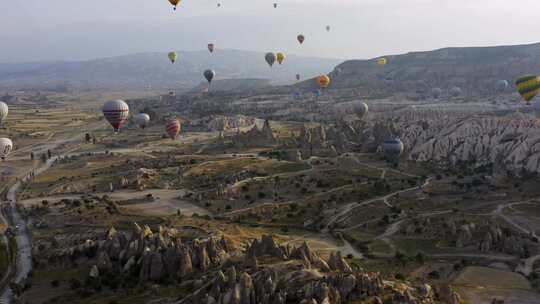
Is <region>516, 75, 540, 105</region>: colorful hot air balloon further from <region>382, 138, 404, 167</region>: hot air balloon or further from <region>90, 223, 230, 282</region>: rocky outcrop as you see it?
<region>90, 223, 230, 282</region>: rocky outcrop

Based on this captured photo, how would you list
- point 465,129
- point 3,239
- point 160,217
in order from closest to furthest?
point 3,239, point 160,217, point 465,129

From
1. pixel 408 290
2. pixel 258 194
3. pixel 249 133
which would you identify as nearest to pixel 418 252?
pixel 408 290

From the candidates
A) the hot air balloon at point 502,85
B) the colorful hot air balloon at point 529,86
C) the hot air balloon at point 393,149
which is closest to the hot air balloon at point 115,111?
the hot air balloon at point 393,149

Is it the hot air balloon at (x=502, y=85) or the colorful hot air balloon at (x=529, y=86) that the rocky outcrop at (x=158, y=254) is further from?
the hot air balloon at (x=502, y=85)

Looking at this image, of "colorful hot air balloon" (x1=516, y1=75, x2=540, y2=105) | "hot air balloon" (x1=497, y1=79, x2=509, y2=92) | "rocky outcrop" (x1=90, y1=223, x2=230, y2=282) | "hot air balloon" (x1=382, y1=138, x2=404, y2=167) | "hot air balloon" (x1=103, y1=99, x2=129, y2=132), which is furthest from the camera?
"hot air balloon" (x1=497, y1=79, x2=509, y2=92)

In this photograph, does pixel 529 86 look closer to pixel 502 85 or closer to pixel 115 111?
pixel 115 111

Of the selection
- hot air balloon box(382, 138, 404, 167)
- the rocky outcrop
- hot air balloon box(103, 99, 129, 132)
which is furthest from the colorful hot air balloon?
the rocky outcrop

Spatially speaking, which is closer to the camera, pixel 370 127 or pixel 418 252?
pixel 418 252

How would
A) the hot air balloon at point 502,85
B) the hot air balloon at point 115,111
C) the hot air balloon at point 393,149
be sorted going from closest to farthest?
the hot air balloon at point 393,149
the hot air balloon at point 115,111
the hot air balloon at point 502,85

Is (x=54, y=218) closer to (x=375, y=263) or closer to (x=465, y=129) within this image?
(x=375, y=263)
